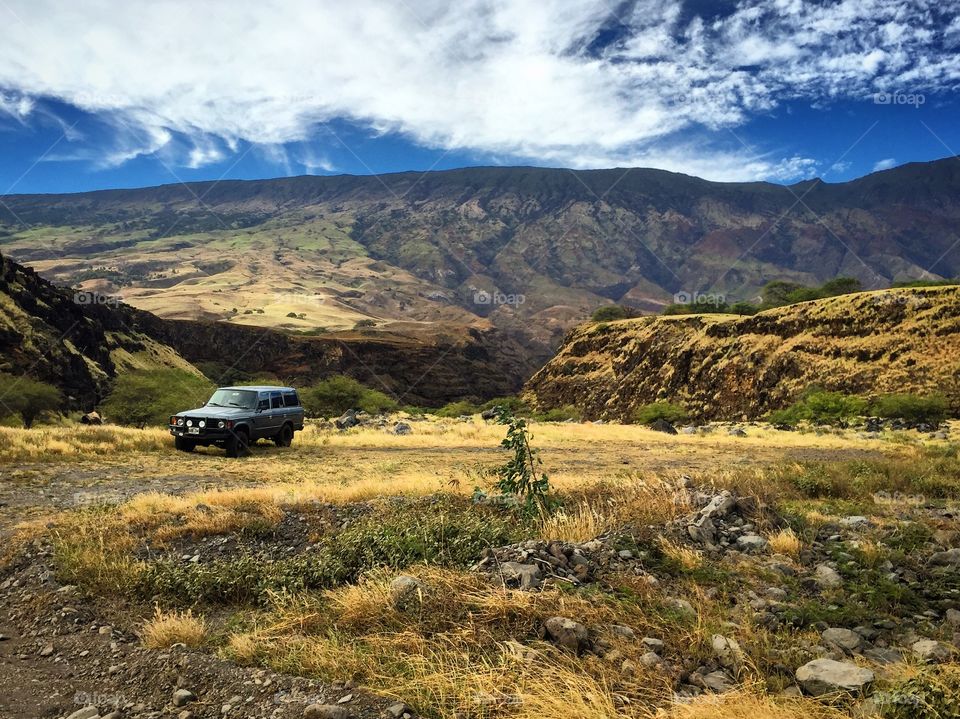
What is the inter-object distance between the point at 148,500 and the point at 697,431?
30.9 metres

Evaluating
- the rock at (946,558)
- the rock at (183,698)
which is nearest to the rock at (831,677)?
the rock at (946,558)

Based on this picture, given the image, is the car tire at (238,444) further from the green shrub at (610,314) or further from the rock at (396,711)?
the green shrub at (610,314)

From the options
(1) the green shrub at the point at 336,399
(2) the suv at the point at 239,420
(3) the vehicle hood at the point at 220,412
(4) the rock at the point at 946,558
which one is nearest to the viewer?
(4) the rock at the point at 946,558

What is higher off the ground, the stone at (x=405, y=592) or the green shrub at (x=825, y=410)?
the stone at (x=405, y=592)

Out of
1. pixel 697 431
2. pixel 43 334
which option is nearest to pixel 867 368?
pixel 697 431

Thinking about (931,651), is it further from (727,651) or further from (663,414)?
(663,414)

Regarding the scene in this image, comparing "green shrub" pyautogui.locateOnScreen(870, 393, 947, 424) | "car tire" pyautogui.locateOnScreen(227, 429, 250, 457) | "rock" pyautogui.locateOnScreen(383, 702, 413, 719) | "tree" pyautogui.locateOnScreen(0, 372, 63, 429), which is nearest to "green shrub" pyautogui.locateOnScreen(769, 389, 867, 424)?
"green shrub" pyautogui.locateOnScreen(870, 393, 947, 424)

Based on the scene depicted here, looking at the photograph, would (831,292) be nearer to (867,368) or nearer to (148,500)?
(867,368)

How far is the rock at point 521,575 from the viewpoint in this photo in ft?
16.4

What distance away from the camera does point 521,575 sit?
5105 millimetres

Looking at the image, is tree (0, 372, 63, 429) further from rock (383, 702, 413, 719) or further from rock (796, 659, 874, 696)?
rock (796, 659, 874, 696)

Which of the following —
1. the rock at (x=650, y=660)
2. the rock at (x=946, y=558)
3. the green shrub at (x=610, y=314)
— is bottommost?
the rock at (x=946, y=558)

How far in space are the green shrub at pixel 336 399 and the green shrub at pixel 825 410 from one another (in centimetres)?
3145

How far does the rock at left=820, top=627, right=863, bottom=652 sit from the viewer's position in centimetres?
416
